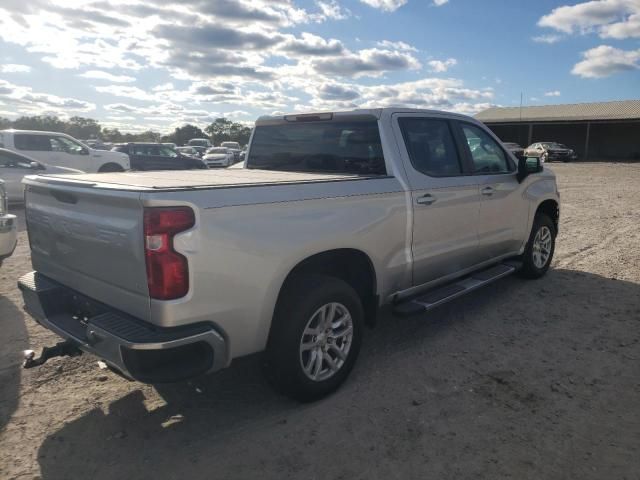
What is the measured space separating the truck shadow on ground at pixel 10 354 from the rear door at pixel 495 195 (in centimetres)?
404

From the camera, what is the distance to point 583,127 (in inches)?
1693

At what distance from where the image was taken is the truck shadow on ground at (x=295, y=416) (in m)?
2.81

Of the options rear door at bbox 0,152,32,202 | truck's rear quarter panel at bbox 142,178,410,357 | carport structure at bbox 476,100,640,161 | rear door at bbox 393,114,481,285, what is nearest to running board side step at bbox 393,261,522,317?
rear door at bbox 393,114,481,285

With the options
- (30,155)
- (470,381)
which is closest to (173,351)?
(470,381)

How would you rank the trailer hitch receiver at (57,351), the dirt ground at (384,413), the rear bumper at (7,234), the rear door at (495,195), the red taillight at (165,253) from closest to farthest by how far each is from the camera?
the red taillight at (165,253) < the dirt ground at (384,413) < the trailer hitch receiver at (57,351) < the rear door at (495,195) < the rear bumper at (7,234)

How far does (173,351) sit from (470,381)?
218 centimetres

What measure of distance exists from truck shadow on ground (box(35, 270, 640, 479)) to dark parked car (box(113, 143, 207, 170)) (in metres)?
16.5

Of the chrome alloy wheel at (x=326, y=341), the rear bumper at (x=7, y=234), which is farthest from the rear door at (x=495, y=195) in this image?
the rear bumper at (x=7, y=234)

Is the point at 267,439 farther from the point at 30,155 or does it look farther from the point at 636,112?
the point at 636,112

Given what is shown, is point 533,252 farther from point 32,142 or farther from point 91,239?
point 32,142

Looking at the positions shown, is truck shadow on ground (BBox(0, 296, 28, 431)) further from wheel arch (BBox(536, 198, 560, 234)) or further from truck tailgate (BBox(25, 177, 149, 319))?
wheel arch (BBox(536, 198, 560, 234))

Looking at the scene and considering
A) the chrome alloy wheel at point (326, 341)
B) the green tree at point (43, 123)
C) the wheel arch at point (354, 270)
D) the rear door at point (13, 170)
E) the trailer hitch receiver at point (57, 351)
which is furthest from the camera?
the green tree at point (43, 123)

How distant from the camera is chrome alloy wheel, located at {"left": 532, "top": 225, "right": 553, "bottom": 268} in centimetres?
606

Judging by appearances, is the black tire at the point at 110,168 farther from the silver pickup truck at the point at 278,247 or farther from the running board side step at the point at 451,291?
the running board side step at the point at 451,291
